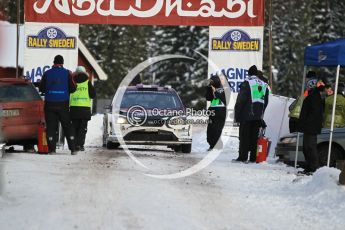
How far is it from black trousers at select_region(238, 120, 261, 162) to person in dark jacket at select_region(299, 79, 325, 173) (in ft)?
5.39

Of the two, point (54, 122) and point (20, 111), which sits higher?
point (20, 111)

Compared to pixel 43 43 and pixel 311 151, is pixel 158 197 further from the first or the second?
pixel 43 43

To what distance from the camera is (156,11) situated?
20.6 metres

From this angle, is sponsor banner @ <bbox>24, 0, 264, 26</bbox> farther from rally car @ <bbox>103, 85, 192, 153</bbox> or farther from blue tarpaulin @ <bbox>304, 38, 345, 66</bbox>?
blue tarpaulin @ <bbox>304, 38, 345, 66</bbox>

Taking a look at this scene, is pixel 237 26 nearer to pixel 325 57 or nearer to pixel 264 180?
pixel 325 57

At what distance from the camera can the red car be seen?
1381 cm

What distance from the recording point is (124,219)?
7137 mm

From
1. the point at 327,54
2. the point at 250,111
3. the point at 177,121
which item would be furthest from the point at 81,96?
the point at 327,54

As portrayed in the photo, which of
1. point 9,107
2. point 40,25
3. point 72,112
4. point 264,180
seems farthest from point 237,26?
point 264,180

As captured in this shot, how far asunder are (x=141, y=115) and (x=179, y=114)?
853mm

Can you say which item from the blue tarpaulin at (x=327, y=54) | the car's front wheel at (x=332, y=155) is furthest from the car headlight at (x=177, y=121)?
the blue tarpaulin at (x=327, y=54)

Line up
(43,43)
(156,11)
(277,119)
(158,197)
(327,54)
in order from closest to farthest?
(158,197) → (327,54) → (277,119) → (156,11) → (43,43)

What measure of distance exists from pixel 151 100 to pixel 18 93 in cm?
337

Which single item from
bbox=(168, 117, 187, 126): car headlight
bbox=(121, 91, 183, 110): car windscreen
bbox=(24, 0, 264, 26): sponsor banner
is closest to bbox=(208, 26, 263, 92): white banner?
bbox=(24, 0, 264, 26): sponsor banner
